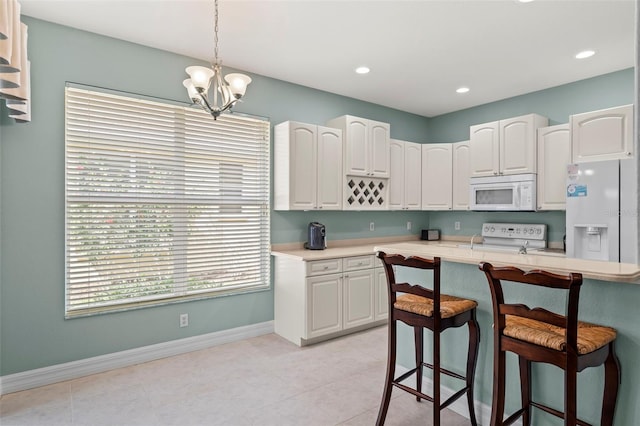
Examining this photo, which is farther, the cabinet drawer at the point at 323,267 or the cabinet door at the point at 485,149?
the cabinet door at the point at 485,149

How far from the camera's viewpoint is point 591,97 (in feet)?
12.9

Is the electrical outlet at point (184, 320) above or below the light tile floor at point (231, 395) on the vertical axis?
above

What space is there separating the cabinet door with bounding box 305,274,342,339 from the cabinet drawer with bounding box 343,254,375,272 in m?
0.15

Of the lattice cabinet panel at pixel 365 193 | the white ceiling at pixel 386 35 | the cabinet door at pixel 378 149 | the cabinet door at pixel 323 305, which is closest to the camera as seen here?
the white ceiling at pixel 386 35

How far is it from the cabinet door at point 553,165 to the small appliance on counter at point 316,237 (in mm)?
2503

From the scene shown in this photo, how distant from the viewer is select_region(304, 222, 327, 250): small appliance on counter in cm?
407

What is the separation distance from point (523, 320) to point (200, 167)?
299cm

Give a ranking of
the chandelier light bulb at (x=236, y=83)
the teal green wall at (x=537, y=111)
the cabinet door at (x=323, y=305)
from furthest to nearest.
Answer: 1. the teal green wall at (x=537, y=111)
2. the cabinet door at (x=323, y=305)
3. the chandelier light bulb at (x=236, y=83)

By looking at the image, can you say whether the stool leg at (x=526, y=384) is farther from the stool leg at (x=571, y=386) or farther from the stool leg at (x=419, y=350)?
the stool leg at (x=419, y=350)

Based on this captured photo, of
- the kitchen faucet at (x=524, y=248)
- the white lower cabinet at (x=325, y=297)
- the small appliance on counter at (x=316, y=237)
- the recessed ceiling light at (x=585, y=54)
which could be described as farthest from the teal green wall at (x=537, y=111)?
the small appliance on counter at (x=316, y=237)

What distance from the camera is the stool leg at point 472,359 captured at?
212cm

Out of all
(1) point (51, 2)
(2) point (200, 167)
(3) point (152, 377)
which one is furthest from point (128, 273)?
(1) point (51, 2)

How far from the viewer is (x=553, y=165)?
3.94 meters

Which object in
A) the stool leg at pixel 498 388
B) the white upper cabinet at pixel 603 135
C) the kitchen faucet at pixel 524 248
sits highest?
the white upper cabinet at pixel 603 135
